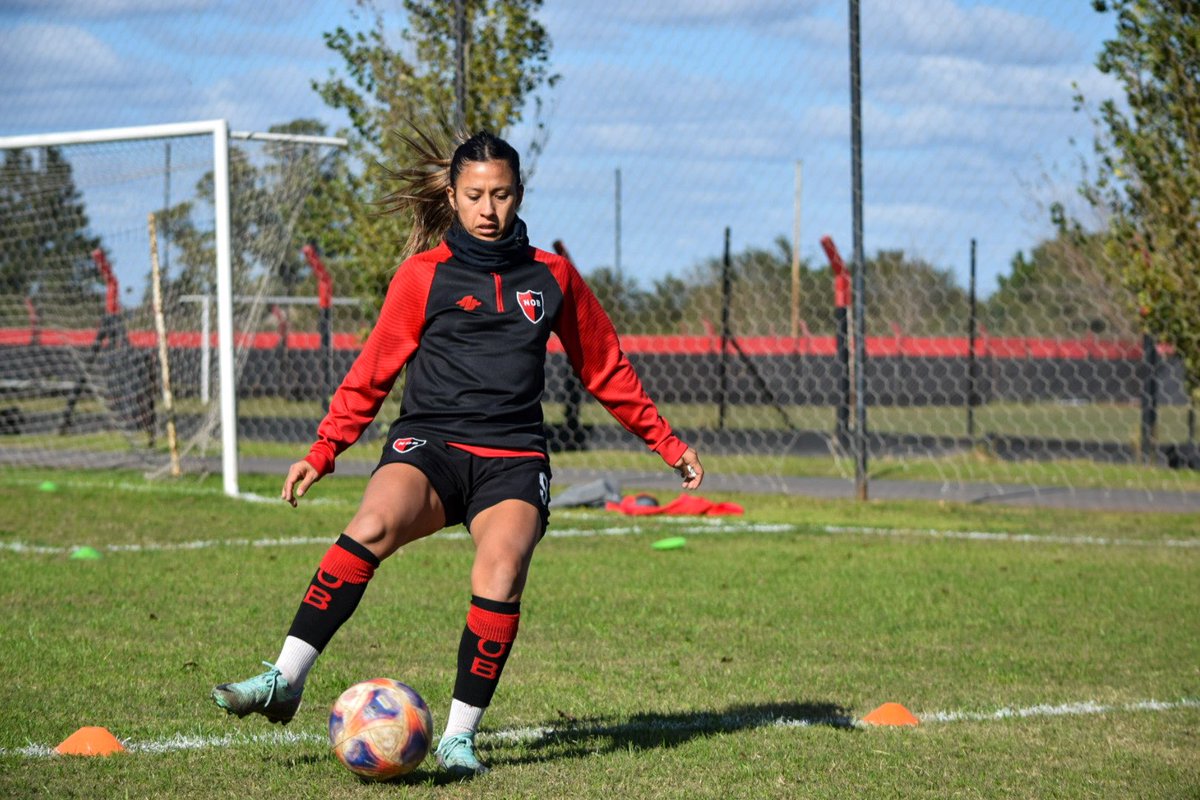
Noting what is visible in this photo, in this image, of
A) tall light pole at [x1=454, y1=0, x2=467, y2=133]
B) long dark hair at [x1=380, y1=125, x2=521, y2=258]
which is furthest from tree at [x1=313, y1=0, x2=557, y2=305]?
long dark hair at [x1=380, y1=125, x2=521, y2=258]

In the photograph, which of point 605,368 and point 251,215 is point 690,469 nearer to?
point 605,368

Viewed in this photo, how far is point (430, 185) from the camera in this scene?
4.65 m

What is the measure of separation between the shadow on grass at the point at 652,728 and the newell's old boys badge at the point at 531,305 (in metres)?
1.30

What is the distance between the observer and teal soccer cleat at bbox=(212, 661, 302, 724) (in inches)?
150

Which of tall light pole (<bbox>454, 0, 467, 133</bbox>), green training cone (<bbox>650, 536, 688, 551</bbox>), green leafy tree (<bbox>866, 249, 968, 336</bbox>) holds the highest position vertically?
tall light pole (<bbox>454, 0, 467, 133</bbox>)

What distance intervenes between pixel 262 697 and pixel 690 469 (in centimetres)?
149

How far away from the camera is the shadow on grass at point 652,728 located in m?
4.31

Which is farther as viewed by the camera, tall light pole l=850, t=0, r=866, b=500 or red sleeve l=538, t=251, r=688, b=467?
tall light pole l=850, t=0, r=866, b=500

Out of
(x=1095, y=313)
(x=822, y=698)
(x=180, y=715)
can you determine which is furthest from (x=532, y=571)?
(x=1095, y=313)

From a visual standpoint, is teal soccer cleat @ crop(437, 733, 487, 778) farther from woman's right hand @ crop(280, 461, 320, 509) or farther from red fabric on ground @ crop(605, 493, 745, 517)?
red fabric on ground @ crop(605, 493, 745, 517)

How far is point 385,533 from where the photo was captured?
4.02m

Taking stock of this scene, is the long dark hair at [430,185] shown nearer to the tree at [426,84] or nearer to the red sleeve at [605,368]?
the red sleeve at [605,368]

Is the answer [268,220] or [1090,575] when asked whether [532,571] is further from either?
[268,220]

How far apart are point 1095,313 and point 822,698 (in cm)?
1621
